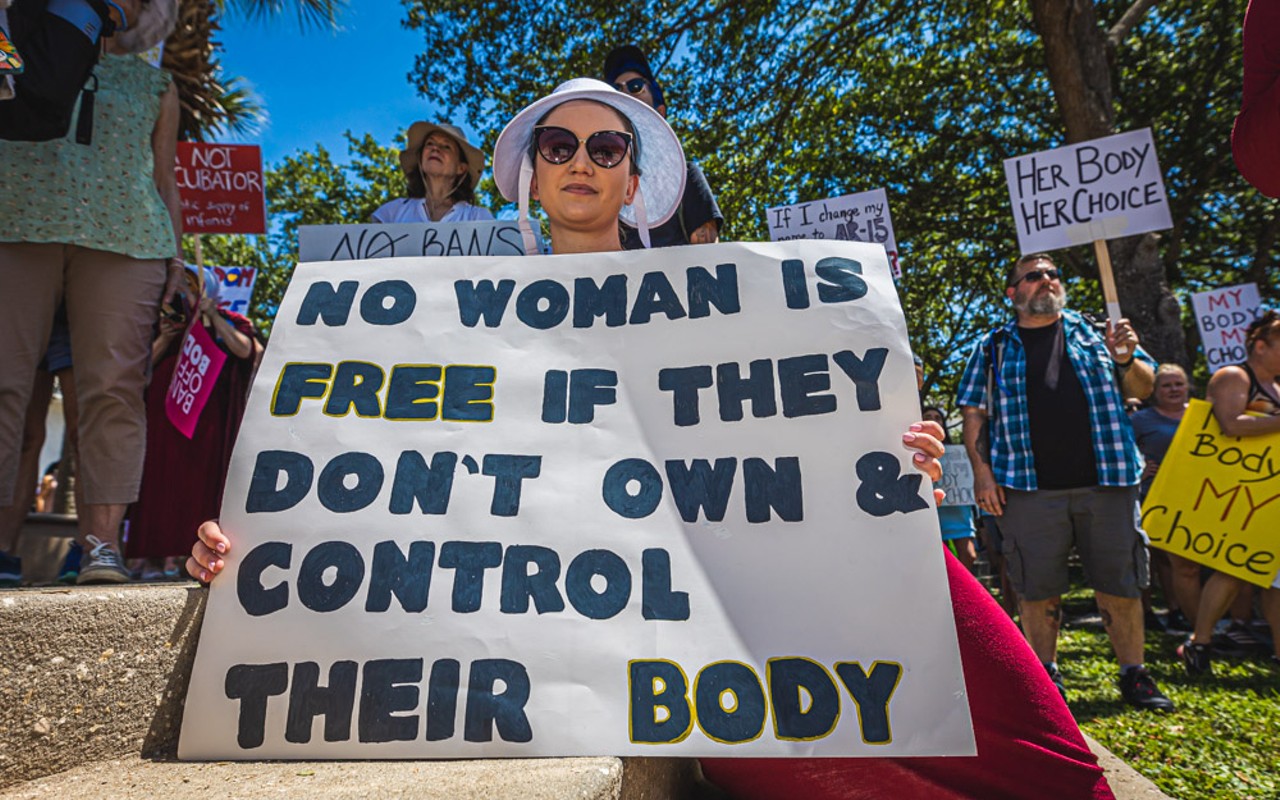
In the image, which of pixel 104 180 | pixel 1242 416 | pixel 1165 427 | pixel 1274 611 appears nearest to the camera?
pixel 104 180

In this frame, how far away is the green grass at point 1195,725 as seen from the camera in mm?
2369

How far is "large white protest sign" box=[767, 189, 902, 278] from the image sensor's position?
17.6ft

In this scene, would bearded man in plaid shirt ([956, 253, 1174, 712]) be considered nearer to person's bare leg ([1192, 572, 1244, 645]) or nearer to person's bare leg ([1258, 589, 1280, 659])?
person's bare leg ([1192, 572, 1244, 645])

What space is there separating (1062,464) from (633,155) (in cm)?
247

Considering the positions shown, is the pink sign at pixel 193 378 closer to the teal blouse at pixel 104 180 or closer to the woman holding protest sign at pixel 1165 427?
the teal blouse at pixel 104 180

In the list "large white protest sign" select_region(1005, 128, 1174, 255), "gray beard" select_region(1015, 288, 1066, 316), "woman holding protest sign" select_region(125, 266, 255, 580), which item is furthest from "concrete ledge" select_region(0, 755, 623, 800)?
"large white protest sign" select_region(1005, 128, 1174, 255)

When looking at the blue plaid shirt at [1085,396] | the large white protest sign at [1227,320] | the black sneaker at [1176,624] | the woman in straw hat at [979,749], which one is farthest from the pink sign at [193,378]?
the large white protest sign at [1227,320]

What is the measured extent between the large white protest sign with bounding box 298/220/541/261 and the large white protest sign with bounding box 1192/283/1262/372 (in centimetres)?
766

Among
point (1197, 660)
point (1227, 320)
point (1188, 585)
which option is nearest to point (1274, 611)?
point (1197, 660)

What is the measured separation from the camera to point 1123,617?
3.31 metres

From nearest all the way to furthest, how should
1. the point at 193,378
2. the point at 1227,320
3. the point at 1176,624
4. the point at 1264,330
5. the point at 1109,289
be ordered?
the point at 193,378 < the point at 1109,289 < the point at 1264,330 < the point at 1176,624 < the point at 1227,320

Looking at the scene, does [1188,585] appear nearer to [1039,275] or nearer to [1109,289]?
[1109,289]

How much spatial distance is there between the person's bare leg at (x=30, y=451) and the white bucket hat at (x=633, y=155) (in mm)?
1775

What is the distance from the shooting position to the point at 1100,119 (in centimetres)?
669
